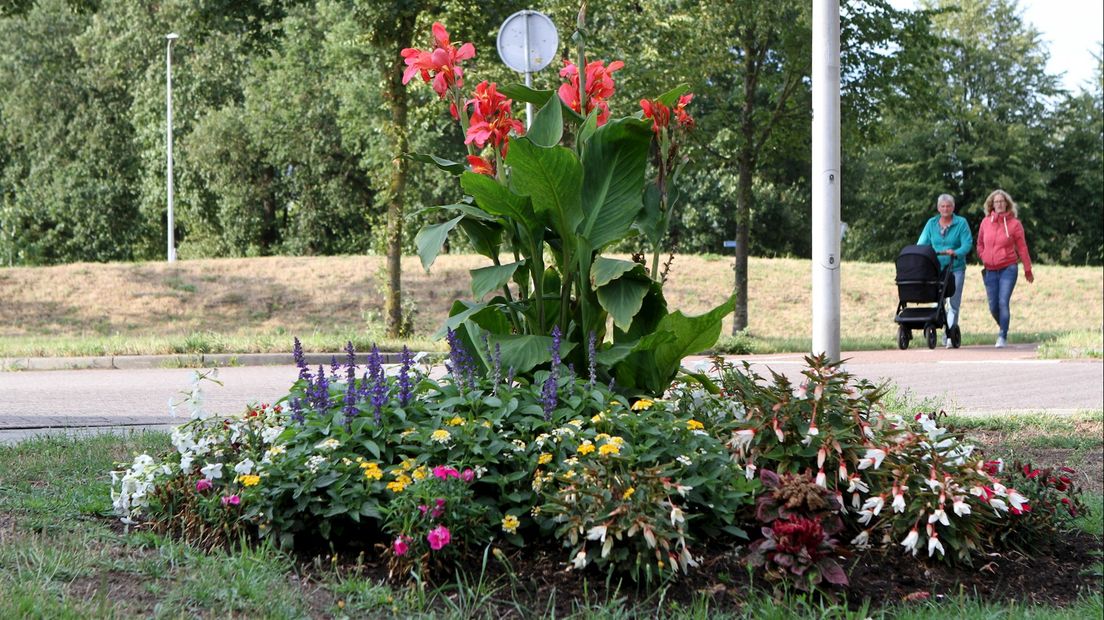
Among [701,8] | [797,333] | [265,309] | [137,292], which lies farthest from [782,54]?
[137,292]

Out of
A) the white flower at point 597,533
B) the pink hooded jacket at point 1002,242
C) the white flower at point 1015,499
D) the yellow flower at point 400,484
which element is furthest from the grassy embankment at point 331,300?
the white flower at point 597,533

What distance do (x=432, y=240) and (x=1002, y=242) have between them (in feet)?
38.7

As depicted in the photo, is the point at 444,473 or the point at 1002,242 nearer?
the point at 444,473

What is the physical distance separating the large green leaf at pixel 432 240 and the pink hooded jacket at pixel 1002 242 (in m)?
11.4

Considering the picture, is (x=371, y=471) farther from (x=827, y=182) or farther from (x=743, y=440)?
(x=827, y=182)

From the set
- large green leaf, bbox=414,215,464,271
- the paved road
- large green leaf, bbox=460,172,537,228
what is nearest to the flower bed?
large green leaf, bbox=414,215,464,271

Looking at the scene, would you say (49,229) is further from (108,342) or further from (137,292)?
(108,342)

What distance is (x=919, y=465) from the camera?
4242mm

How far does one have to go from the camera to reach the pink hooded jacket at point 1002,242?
1466 centimetres

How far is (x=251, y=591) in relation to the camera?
322cm

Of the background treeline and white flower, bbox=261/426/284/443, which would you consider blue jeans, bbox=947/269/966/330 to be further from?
white flower, bbox=261/426/284/443

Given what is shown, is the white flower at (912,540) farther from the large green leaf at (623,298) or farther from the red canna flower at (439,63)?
the red canna flower at (439,63)

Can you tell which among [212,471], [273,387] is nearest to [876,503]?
[212,471]

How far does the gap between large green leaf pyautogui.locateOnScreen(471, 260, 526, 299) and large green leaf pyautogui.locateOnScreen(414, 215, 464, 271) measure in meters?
0.21
